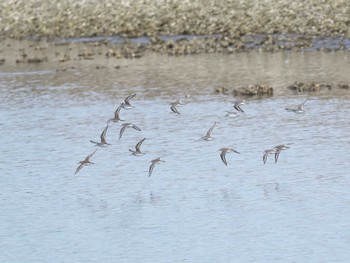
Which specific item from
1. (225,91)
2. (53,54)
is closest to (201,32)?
(53,54)

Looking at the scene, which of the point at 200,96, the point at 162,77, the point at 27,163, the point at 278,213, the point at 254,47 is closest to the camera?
the point at 278,213

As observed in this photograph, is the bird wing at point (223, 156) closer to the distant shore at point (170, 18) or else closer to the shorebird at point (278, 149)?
the shorebird at point (278, 149)

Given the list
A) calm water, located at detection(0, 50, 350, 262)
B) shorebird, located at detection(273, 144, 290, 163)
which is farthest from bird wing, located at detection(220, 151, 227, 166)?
shorebird, located at detection(273, 144, 290, 163)

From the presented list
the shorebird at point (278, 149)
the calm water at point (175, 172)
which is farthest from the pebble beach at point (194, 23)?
the shorebird at point (278, 149)

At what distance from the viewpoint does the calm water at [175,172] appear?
2650cm

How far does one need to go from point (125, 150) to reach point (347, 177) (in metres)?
8.58

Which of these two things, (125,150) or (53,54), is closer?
(125,150)

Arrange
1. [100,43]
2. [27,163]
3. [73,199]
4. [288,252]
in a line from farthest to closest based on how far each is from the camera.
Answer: [100,43]
[27,163]
[73,199]
[288,252]

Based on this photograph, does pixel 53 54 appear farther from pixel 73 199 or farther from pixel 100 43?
pixel 73 199

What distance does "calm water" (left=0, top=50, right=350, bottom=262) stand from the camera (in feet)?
86.9

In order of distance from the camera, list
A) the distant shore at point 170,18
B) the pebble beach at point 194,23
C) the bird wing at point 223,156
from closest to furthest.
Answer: the bird wing at point 223,156 < the pebble beach at point 194,23 < the distant shore at point 170,18

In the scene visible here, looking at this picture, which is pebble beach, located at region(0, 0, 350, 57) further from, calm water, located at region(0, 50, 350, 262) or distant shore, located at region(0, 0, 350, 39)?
calm water, located at region(0, 50, 350, 262)

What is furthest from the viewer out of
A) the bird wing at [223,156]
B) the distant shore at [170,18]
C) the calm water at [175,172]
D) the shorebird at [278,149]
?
the distant shore at [170,18]

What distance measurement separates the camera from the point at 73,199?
30.9 metres
